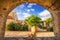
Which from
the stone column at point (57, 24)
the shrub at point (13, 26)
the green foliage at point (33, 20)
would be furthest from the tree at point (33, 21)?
the stone column at point (57, 24)

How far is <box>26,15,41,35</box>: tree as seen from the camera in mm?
2062

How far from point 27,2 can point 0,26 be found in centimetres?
53

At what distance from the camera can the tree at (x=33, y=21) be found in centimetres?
206

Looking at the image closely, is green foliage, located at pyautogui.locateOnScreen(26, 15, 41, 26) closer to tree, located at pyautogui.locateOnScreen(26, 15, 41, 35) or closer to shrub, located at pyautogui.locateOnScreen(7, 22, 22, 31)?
tree, located at pyautogui.locateOnScreen(26, 15, 41, 35)

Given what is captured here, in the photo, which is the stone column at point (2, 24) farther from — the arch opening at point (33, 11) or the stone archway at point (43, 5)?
the arch opening at point (33, 11)

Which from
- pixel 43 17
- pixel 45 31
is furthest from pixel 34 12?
pixel 45 31

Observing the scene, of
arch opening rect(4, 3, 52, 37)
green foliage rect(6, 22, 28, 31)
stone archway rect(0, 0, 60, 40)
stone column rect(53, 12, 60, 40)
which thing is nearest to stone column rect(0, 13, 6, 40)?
stone archway rect(0, 0, 60, 40)

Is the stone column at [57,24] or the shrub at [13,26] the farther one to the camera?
the shrub at [13,26]

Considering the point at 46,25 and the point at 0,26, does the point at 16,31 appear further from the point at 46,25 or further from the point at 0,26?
the point at 46,25

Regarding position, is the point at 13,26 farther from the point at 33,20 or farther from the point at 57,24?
the point at 57,24

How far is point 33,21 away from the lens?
81.0 inches

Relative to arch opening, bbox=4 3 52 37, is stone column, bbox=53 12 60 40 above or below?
below

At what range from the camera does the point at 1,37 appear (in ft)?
6.25

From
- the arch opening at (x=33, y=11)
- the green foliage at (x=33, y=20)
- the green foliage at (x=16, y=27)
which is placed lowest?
the green foliage at (x=16, y=27)
